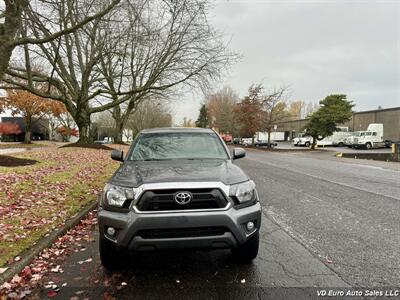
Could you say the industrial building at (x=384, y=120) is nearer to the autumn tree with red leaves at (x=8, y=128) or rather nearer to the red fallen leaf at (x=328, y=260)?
the red fallen leaf at (x=328, y=260)

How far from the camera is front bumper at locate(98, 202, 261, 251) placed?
342 centimetres

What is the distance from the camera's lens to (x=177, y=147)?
5.18 metres

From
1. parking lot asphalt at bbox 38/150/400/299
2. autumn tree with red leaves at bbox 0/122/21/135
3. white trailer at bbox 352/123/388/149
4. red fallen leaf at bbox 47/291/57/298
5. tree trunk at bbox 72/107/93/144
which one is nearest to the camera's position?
red fallen leaf at bbox 47/291/57/298

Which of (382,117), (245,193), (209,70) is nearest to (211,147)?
(245,193)

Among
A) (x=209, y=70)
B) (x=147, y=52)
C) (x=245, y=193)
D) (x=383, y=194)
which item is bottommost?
(x=383, y=194)

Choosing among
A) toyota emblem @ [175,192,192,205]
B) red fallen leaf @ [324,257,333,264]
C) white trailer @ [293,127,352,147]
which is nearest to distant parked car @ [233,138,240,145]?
white trailer @ [293,127,352,147]

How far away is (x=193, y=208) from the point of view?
3539 mm

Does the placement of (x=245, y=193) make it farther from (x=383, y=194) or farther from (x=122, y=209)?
(x=383, y=194)

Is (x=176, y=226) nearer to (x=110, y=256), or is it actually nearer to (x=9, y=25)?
(x=110, y=256)

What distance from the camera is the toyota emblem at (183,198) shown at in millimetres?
3510

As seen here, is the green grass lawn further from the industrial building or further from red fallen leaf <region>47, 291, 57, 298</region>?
the industrial building

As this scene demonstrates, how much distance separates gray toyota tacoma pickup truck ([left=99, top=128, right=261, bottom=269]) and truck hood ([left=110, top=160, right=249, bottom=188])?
11mm

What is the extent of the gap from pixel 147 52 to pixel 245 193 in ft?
80.4

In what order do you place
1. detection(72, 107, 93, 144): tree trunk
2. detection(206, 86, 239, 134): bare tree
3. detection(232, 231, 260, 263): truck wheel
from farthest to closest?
detection(206, 86, 239, 134): bare tree → detection(72, 107, 93, 144): tree trunk → detection(232, 231, 260, 263): truck wheel
